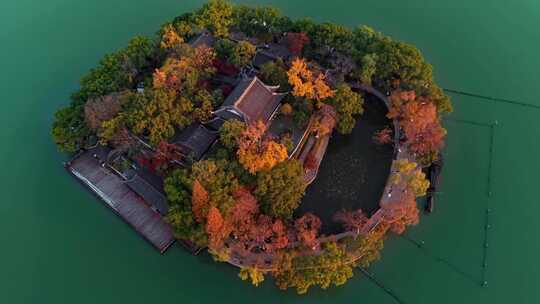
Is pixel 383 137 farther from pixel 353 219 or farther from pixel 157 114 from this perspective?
pixel 157 114

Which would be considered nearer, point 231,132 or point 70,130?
point 231,132

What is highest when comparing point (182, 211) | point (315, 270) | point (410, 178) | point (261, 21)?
point (261, 21)

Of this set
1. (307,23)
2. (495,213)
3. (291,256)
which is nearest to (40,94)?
(307,23)

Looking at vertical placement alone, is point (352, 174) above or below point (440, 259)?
above

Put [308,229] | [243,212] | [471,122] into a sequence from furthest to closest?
1. [471,122]
2. [308,229]
3. [243,212]

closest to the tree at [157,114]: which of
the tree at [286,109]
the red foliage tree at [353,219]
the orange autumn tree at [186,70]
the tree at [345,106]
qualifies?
the orange autumn tree at [186,70]

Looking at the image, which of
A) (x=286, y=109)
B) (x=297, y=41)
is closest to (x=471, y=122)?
(x=286, y=109)

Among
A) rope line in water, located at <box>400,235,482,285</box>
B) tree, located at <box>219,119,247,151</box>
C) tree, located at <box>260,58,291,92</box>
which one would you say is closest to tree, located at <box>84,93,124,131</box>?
tree, located at <box>219,119,247,151</box>
